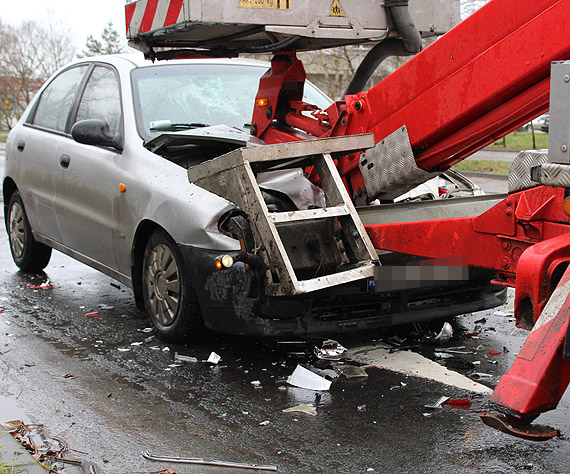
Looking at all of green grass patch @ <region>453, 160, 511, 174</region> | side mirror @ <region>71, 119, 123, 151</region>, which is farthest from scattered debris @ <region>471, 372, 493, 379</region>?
green grass patch @ <region>453, 160, 511, 174</region>

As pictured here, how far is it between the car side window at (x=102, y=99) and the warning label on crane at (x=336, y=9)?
6.59ft

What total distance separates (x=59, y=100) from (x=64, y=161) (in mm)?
911

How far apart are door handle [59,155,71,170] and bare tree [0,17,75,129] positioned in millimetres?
44945

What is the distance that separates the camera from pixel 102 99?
614 cm

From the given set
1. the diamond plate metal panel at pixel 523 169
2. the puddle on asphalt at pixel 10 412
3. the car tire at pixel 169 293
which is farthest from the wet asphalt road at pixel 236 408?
the diamond plate metal panel at pixel 523 169

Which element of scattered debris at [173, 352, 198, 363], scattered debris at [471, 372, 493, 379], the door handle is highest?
the door handle

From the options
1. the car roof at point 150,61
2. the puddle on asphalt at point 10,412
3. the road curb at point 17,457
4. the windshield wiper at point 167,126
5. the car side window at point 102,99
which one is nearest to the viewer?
the road curb at point 17,457

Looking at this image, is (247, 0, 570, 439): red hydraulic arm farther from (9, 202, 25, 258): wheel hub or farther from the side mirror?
(9, 202, 25, 258): wheel hub

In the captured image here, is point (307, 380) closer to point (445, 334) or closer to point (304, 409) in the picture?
point (304, 409)

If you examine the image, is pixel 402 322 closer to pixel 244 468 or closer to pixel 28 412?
pixel 244 468

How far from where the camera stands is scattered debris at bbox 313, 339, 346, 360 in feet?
16.0

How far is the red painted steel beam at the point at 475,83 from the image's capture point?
331 centimetres

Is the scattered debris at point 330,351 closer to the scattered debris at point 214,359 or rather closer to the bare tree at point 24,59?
the scattered debris at point 214,359

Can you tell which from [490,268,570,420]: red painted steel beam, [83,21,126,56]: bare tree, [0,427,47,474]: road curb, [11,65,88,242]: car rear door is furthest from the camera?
[83,21,126,56]: bare tree
